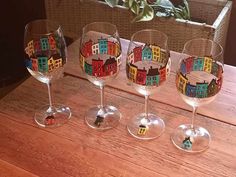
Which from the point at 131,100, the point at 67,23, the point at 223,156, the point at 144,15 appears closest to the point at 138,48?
the point at 131,100

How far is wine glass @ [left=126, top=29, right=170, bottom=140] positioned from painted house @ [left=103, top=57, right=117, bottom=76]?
0.09 feet

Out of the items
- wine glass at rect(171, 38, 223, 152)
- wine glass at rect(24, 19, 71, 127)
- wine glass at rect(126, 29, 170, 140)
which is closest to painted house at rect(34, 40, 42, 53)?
wine glass at rect(24, 19, 71, 127)

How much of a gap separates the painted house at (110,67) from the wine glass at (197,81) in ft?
0.44

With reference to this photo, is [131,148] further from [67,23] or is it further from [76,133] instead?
[67,23]

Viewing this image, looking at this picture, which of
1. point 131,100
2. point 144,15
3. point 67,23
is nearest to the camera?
point 131,100

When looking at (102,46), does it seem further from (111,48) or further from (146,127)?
(146,127)

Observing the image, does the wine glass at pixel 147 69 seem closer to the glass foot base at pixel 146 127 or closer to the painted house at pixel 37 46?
the glass foot base at pixel 146 127

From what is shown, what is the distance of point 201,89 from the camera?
2.75ft

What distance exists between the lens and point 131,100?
1.06 meters

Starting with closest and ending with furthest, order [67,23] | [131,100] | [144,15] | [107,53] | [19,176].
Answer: [19,176] → [107,53] → [131,100] → [144,15] → [67,23]

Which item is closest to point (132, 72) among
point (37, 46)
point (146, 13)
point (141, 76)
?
point (141, 76)

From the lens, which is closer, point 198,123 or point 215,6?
point 198,123

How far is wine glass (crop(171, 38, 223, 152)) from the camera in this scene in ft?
2.78

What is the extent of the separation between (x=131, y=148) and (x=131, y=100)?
0.17 m
